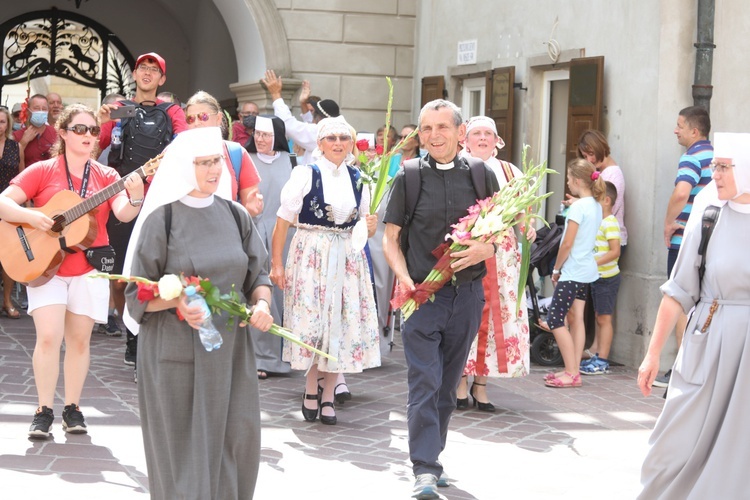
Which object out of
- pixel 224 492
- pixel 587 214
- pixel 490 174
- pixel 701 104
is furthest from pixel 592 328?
pixel 224 492

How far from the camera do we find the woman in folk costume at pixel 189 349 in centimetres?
501

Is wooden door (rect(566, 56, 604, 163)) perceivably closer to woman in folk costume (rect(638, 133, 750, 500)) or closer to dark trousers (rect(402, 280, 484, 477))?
dark trousers (rect(402, 280, 484, 477))

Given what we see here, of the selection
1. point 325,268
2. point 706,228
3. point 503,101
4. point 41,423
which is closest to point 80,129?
point 41,423

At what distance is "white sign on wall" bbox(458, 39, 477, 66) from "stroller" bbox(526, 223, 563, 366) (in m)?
4.02

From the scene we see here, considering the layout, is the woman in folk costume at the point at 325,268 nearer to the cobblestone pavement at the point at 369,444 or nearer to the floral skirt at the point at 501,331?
the cobblestone pavement at the point at 369,444

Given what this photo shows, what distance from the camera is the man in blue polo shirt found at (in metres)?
10.1

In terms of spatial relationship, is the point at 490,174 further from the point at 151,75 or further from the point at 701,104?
the point at 701,104

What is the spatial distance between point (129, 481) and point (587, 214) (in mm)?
5051

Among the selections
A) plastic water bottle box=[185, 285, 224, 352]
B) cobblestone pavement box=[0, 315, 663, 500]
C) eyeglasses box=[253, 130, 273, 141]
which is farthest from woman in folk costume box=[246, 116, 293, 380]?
plastic water bottle box=[185, 285, 224, 352]

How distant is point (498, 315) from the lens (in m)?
8.52

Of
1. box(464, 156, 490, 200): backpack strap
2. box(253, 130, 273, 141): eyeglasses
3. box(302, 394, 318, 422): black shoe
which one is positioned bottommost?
box(302, 394, 318, 422): black shoe

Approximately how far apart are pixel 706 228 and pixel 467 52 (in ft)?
31.5

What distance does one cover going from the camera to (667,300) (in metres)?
5.50

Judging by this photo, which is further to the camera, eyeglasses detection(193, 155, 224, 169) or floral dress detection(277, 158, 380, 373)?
floral dress detection(277, 158, 380, 373)
